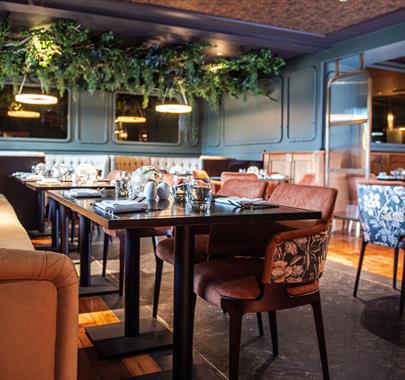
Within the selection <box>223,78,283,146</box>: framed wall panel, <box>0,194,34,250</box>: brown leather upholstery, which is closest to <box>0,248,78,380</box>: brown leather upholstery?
<box>0,194,34,250</box>: brown leather upholstery

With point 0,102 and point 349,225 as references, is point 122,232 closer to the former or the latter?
point 349,225

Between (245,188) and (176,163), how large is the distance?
23.3ft

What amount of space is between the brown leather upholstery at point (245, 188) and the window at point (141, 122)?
291 inches

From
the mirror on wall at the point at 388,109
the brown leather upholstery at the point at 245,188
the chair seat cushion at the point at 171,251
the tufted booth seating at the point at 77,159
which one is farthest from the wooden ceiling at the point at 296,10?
the chair seat cushion at the point at 171,251

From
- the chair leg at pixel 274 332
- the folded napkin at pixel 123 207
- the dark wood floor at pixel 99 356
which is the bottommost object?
the dark wood floor at pixel 99 356

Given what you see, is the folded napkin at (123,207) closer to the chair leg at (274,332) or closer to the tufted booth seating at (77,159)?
the chair leg at (274,332)

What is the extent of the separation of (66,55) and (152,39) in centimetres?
131

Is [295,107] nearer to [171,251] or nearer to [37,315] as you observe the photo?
[171,251]

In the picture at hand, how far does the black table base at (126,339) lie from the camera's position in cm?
223

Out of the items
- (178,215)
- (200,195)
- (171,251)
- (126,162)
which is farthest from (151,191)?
(126,162)

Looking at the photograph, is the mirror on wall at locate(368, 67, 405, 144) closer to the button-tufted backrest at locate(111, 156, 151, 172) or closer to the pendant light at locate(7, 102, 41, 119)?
the button-tufted backrest at locate(111, 156, 151, 172)

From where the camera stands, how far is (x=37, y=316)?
124cm

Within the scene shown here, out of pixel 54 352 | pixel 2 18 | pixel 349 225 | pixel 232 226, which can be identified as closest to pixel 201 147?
pixel 349 225

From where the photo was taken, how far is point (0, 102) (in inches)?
351
